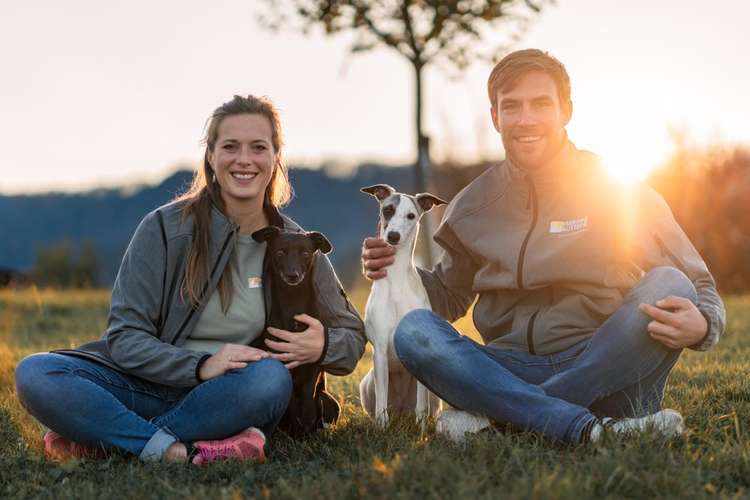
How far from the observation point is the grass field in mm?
2996

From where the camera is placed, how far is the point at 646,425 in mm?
3625

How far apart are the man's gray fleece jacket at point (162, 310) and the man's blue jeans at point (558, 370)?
1.71ft

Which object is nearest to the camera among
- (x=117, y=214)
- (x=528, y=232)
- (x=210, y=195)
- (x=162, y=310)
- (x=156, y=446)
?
(x=156, y=446)

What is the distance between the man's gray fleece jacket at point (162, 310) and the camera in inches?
155

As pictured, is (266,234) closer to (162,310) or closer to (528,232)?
(162,310)

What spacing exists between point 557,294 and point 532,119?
859mm

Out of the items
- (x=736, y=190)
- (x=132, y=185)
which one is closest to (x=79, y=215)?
(x=132, y=185)

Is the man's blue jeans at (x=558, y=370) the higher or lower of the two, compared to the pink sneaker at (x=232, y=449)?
higher

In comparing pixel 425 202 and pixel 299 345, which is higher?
pixel 425 202

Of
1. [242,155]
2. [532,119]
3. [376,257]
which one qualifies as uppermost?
[532,119]

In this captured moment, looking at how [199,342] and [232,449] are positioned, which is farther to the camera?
[199,342]

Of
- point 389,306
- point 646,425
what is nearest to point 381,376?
point 389,306

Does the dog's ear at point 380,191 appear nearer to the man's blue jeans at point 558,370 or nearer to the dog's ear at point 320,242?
the dog's ear at point 320,242

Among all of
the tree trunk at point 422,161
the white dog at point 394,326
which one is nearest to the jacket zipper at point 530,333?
the white dog at point 394,326
